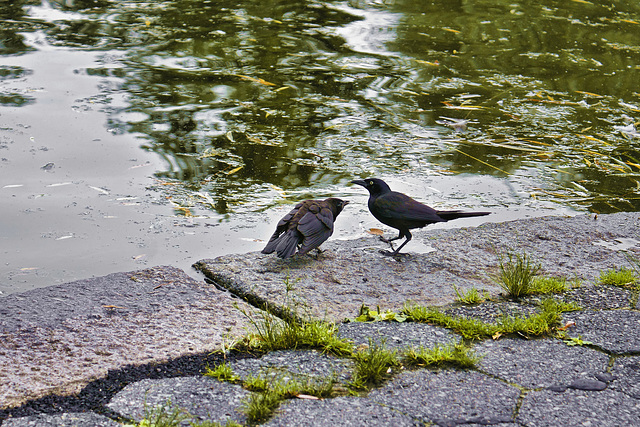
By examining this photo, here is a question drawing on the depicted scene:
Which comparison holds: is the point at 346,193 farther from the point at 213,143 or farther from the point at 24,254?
the point at 24,254

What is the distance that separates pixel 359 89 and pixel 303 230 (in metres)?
3.56

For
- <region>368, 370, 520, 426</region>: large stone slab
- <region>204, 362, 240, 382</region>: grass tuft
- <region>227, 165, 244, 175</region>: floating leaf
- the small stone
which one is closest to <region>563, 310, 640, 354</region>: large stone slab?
the small stone

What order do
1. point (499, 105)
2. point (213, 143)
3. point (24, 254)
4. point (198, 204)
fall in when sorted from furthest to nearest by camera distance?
point (499, 105) < point (213, 143) < point (198, 204) < point (24, 254)

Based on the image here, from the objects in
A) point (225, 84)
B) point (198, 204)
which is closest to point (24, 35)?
point (225, 84)

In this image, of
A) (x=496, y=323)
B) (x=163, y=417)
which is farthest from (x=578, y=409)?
(x=163, y=417)

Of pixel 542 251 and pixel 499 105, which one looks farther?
pixel 499 105

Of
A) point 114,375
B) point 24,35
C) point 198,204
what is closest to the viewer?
point 114,375

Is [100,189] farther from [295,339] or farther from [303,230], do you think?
[295,339]

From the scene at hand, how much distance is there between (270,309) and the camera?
327 centimetres

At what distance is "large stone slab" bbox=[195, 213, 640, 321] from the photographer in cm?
344

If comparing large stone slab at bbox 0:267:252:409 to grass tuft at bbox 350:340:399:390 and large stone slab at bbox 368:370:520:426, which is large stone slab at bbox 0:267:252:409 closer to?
grass tuft at bbox 350:340:399:390

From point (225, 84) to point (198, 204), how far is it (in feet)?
8.70

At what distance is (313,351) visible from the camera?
284cm

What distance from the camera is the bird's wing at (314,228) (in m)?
3.69
